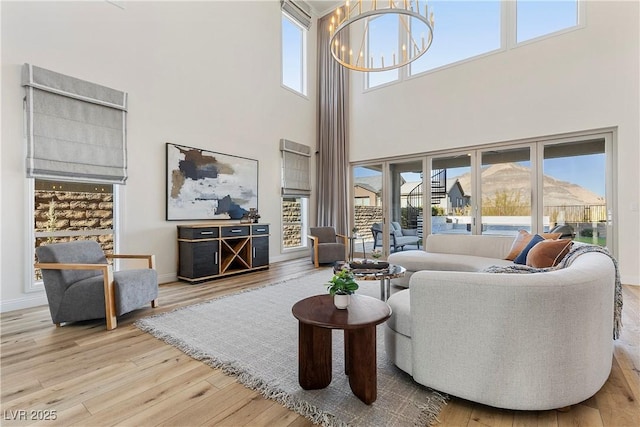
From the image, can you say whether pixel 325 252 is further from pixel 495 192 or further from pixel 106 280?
pixel 106 280

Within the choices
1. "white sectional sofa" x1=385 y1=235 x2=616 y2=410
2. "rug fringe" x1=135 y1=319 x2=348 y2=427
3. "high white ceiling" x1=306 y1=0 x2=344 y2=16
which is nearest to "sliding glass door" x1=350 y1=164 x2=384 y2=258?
"high white ceiling" x1=306 y1=0 x2=344 y2=16

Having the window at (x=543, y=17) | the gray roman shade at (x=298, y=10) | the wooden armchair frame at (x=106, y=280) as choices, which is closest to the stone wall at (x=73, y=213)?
the wooden armchair frame at (x=106, y=280)

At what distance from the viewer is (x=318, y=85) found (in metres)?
7.27

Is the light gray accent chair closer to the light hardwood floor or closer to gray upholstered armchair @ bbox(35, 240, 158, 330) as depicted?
the light hardwood floor

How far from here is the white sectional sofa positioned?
4.71 feet

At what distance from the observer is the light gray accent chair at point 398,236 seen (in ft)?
20.5

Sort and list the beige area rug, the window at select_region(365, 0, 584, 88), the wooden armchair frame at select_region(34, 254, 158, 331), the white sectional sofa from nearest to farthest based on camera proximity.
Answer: the white sectional sofa < the beige area rug < the wooden armchair frame at select_region(34, 254, 158, 331) < the window at select_region(365, 0, 584, 88)

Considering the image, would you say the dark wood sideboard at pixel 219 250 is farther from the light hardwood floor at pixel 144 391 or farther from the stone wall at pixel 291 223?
the light hardwood floor at pixel 144 391

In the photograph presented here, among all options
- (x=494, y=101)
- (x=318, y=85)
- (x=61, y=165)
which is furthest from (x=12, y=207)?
(x=494, y=101)

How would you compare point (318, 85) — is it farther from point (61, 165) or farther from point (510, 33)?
point (61, 165)

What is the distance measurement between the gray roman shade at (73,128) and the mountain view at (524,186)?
5.59 meters

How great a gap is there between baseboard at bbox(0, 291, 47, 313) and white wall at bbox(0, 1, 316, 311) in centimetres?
1

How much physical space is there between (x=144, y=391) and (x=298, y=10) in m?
7.42

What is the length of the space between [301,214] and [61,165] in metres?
4.42
